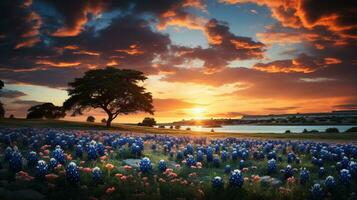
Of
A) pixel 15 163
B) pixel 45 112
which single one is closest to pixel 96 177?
pixel 15 163

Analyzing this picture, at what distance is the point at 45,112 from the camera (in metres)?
110

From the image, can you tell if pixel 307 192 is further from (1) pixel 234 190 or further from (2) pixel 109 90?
(2) pixel 109 90

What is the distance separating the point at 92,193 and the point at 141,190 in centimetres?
147

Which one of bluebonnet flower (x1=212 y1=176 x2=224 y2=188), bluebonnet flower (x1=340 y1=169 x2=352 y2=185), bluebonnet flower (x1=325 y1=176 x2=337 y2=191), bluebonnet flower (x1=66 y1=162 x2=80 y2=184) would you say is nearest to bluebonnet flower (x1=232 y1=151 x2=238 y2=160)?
bluebonnet flower (x1=340 y1=169 x2=352 y2=185)

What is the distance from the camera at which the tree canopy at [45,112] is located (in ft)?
361

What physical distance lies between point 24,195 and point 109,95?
63.6 metres

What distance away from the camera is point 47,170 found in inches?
443

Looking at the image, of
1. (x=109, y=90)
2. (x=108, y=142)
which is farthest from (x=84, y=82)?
(x=108, y=142)

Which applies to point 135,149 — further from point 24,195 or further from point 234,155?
point 24,195

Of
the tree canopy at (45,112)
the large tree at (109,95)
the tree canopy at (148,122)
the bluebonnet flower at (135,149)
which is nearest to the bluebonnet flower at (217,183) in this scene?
the bluebonnet flower at (135,149)

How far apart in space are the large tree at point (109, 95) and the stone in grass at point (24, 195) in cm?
6153

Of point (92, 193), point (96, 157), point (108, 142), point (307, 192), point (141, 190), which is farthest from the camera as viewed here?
point (108, 142)

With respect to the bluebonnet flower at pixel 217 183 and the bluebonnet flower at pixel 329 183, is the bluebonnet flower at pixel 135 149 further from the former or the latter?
the bluebonnet flower at pixel 329 183

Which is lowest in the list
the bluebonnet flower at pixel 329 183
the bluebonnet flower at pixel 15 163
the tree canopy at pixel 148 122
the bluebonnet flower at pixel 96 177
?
the bluebonnet flower at pixel 329 183
